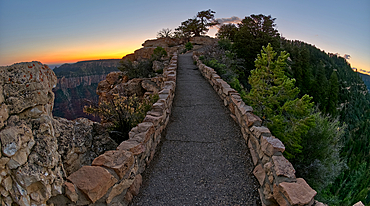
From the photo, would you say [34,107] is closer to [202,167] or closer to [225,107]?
[202,167]

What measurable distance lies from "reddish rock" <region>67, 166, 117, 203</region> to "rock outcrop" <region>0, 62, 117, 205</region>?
0.61 ft

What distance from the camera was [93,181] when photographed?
262 cm

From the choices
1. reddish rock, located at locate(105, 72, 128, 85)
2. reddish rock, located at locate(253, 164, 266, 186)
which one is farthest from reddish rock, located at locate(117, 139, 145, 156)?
reddish rock, located at locate(105, 72, 128, 85)

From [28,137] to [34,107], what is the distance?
395mm

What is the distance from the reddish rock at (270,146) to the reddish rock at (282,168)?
5.6 inches

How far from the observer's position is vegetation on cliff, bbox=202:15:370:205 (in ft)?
25.6

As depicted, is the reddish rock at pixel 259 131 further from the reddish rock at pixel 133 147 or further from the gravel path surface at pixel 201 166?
the reddish rock at pixel 133 147

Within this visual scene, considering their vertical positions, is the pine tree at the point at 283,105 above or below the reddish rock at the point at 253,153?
above

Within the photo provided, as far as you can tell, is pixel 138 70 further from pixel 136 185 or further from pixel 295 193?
pixel 295 193

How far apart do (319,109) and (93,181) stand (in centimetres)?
3400

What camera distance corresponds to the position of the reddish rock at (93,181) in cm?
252

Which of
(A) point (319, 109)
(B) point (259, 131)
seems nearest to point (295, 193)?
(B) point (259, 131)

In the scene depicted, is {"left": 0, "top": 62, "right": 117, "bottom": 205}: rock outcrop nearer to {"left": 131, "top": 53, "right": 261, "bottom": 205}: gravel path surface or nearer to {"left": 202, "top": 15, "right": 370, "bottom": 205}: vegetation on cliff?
{"left": 131, "top": 53, "right": 261, "bottom": 205}: gravel path surface

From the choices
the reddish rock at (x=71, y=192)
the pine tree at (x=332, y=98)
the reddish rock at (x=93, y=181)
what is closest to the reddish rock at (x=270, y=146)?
the reddish rock at (x=93, y=181)
